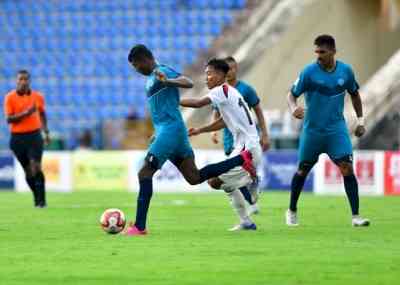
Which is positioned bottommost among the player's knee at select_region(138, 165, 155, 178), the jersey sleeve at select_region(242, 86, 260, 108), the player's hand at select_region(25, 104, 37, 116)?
the player's knee at select_region(138, 165, 155, 178)

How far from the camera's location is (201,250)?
1216 centimetres

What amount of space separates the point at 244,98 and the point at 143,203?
4244mm

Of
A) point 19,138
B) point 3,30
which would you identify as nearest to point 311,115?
point 19,138

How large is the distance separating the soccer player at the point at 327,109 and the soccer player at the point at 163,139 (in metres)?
1.31

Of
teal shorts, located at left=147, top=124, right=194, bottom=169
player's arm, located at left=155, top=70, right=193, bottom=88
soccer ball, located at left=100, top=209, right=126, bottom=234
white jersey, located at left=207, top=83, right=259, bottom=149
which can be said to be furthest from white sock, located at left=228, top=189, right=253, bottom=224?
player's arm, located at left=155, top=70, right=193, bottom=88

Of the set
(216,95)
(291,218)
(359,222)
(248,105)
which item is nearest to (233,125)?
(216,95)

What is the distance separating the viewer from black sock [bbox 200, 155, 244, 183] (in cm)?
1458

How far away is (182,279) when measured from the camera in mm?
9664

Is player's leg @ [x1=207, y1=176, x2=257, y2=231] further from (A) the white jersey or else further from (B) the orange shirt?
(B) the orange shirt

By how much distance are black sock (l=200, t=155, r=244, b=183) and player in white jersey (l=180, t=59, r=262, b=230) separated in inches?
3.0

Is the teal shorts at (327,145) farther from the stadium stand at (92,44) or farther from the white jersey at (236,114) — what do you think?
the stadium stand at (92,44)

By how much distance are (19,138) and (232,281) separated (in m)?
12.9

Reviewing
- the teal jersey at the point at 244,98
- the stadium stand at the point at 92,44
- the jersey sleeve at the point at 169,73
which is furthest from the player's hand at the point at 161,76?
the stadium stand at the point at 92,44

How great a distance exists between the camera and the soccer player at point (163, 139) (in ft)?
46.6
